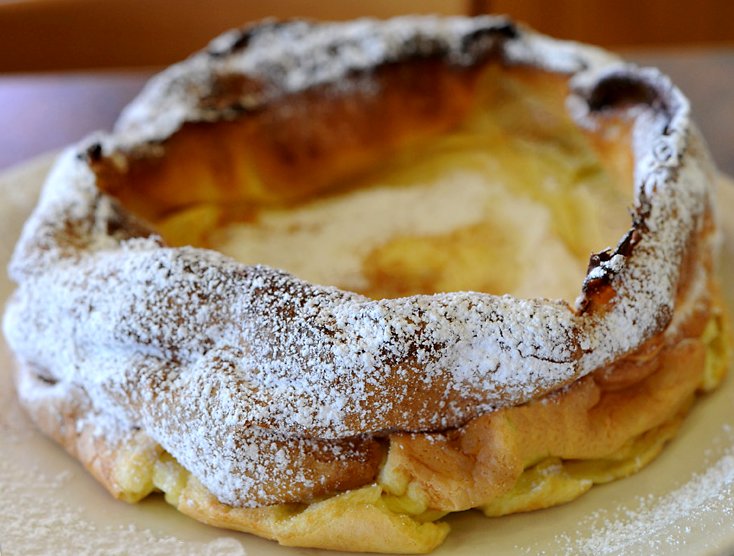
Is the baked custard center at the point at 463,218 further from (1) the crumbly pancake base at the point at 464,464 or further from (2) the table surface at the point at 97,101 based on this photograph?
(2) the table surface at the point at 97,101

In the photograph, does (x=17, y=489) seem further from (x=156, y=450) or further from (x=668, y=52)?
(x=668, y=52)

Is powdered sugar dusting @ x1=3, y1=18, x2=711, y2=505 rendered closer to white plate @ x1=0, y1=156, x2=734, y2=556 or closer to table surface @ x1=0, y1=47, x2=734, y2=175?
white plate @ x1=0, y1=156, x2=734, y2=556

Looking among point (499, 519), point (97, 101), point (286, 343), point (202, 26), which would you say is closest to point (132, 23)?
point (202, 26)

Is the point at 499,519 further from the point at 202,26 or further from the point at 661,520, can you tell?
the point at 202,26

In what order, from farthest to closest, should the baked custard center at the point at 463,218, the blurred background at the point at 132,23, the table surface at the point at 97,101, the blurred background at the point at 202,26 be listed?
the blurred background at the point at 132,23 → the blurred background at the point at 202,26 → the table surface at the point at 97,101 → the baked custard center at the point at 463,218

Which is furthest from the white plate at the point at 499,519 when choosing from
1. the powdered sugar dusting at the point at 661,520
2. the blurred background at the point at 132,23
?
the blurred background at the point at 132,23

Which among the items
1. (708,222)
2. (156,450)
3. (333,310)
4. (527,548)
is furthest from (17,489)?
(708,222)
